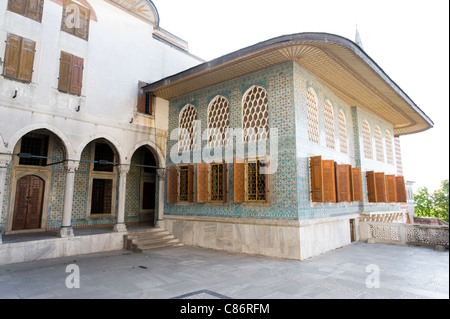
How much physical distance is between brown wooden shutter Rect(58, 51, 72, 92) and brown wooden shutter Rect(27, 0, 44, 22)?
102 cm

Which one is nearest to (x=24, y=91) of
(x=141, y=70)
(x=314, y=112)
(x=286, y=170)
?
(x=141, y=70)

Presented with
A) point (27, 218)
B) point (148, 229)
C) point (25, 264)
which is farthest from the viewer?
point (148, 229)

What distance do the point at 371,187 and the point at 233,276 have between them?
7380mm

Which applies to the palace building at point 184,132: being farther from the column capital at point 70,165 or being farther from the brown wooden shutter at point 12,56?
the column capital at point 70,165

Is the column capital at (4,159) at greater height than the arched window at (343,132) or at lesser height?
lesser

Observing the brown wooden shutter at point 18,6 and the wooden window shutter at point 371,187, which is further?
the wooden window shutter at point 371,187

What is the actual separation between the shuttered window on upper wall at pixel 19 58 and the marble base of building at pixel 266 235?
601cm

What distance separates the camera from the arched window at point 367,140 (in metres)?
11.3

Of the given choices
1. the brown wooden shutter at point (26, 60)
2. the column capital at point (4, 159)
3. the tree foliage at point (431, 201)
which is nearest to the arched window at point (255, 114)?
the brown wooden shutter at point (26, 60)

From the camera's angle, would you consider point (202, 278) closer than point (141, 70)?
Yes

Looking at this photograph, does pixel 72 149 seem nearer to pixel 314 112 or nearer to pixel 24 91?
pixel 24 91
